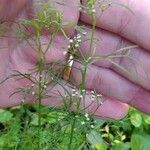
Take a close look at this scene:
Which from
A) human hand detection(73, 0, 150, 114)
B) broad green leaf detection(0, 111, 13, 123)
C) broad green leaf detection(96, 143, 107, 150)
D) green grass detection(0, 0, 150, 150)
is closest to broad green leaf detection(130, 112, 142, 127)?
green grass detection(0, 0, 150, 150)

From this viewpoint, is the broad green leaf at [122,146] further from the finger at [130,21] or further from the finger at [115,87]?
the finger at [130,21]

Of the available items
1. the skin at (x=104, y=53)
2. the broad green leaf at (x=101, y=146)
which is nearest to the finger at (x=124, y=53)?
the skin at (x=104, y=53)

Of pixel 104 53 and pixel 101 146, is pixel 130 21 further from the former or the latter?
pixel 101 146

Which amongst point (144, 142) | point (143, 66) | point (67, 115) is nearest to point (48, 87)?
point (67, 115)

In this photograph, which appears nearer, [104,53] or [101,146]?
[104,53]

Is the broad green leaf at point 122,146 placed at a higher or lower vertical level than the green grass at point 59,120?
lower

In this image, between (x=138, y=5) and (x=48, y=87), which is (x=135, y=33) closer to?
(x=138, y=5)

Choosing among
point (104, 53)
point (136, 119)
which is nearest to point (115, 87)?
point (104, 53)
